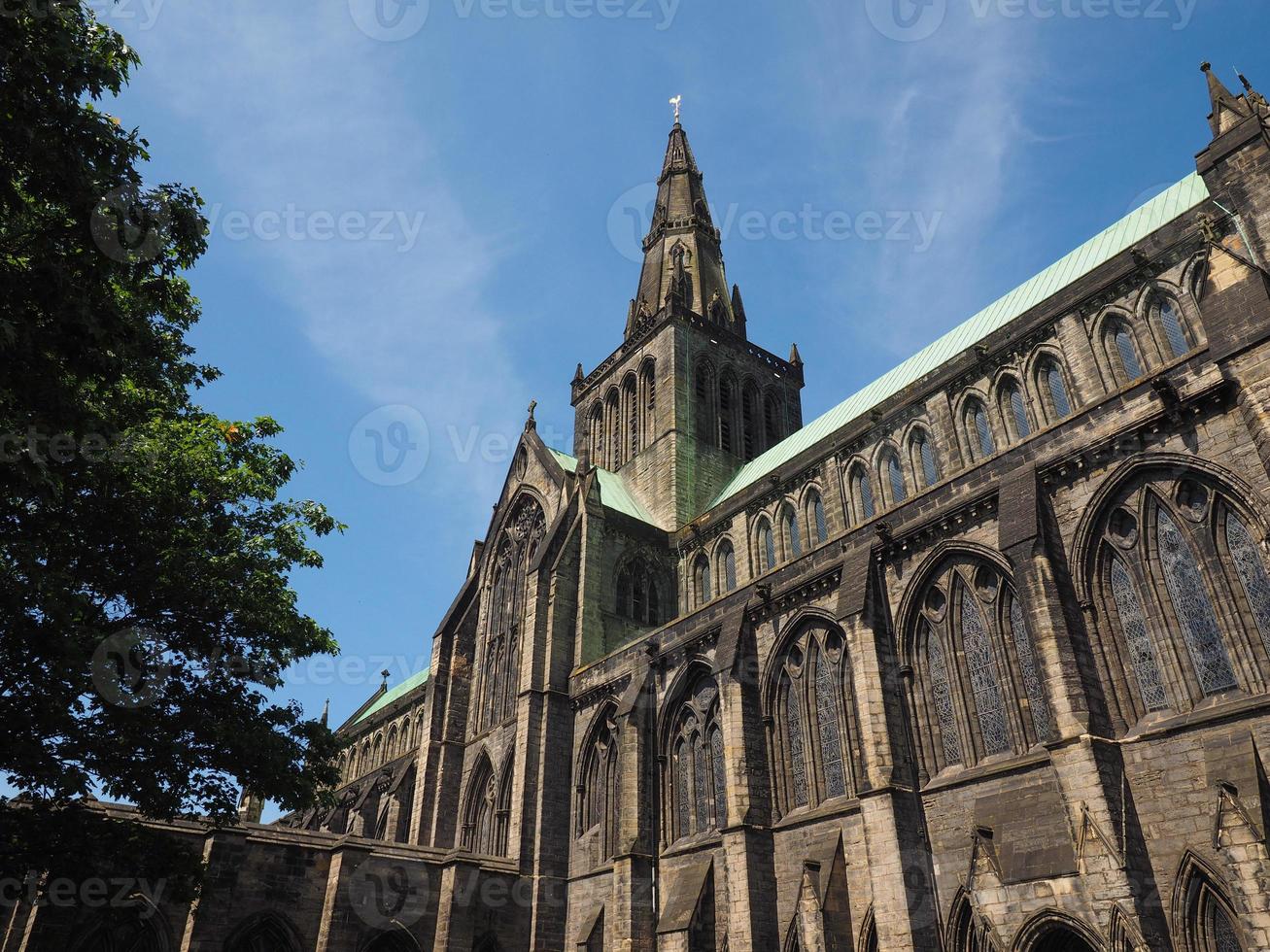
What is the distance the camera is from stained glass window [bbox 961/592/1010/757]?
18.4 meters

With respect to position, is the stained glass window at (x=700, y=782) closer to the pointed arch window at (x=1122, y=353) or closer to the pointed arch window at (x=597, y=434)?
the pointed arch window at (x=1122, y=353)

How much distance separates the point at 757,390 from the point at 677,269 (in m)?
8.04

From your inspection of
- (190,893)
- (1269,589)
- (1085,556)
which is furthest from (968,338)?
(190,893)

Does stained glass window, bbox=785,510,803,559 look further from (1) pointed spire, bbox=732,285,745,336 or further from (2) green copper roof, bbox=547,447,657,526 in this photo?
(1) pointed spire, bbox=732,285,745,336

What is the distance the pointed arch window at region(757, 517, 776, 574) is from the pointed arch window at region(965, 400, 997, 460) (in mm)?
8550

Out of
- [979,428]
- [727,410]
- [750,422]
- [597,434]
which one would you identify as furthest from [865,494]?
[597,434]

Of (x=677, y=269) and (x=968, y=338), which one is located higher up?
(x=677, y=269)

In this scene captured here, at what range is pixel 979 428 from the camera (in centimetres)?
2625

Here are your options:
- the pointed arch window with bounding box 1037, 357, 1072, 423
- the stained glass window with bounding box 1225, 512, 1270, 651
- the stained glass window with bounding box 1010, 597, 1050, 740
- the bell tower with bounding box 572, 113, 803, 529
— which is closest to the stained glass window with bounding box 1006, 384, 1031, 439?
the pointed arch window with bounding box 1037, 357, 1072, 423

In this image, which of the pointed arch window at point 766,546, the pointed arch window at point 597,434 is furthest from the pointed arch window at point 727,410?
the pointed arch window at point 766,546

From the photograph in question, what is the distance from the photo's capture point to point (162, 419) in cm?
1537

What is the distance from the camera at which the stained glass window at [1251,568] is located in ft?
49.2

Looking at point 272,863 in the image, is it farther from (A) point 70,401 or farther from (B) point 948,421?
(B) point 948,421

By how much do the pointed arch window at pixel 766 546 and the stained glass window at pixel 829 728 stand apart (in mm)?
9632
